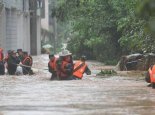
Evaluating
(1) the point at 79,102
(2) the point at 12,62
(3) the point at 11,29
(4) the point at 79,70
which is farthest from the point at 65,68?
(3) the point at 11,29

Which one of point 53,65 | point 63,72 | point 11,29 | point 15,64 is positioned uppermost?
point 11,29

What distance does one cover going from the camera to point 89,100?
39.4 ft

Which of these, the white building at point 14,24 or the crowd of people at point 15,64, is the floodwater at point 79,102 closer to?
the crowd of people at point 15,64

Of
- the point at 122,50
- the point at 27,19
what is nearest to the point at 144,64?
the point at 122,50

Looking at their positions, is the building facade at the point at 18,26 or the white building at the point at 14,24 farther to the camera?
the building facade at the point at 18,26

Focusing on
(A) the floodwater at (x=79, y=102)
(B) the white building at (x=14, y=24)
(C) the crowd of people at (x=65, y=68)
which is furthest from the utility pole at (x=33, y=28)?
(A) the floodwater at (x=79, y=102)

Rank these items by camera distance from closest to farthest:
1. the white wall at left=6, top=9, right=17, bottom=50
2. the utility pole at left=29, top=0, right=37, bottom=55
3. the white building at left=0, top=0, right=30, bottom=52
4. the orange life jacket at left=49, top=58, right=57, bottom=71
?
the orange life jacket at left=49, top=58, right=57, bottom=71 < the white building at left=0, top=0, right=30, bottom=52 < the white wall at left=6, top=9, right=17, bottom=50 < the utility pole at left=29, top=0, right=37, bottom=55

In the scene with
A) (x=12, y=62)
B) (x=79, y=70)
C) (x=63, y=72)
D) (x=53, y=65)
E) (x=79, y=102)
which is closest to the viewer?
(x=79, y=102)

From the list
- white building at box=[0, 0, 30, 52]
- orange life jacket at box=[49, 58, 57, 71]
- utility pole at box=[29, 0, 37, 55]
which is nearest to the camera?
orange life jacket at box=[49, 58, 57, 71]

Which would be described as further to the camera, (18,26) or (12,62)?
(18,26)

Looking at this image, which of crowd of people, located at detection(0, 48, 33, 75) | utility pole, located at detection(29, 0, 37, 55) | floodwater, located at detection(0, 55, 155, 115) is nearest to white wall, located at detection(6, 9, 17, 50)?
utility pole, located at detection(29, 0, 37, 55)

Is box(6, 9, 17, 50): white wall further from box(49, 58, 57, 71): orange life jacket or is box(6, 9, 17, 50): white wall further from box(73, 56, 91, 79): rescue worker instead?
box(49, 58, 57, 71): orange life jacket

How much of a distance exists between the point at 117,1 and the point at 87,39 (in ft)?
27.1

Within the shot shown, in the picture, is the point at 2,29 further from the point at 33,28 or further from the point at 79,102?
the point at 79,102
